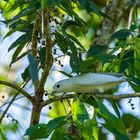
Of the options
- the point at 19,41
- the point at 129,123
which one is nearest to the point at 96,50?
the point at 19,41

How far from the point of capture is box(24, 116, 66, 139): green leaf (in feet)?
4.00

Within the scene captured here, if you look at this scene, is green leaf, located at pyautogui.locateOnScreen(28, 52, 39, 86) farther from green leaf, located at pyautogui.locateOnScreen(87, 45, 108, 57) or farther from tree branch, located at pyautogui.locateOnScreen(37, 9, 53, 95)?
green leaf, located at pyautogui.locateOnScreen(87, 45, 108, 57)

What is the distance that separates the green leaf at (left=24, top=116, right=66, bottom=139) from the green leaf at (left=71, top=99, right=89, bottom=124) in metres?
0.04

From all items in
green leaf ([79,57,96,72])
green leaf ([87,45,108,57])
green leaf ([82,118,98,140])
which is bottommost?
green leaf ([82,118,98,140])

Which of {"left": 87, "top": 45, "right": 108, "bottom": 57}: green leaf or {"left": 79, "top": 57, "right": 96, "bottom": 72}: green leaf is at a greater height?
{"left": 87, "top": 45, "right": 108, "bottom": 57}: green leaf

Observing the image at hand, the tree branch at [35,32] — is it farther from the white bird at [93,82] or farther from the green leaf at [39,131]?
the green leaf at [39,131]

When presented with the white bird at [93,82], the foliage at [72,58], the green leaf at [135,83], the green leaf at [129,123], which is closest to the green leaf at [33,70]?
the foliage at [72,58]

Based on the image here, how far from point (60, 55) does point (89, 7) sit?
0.20 meters

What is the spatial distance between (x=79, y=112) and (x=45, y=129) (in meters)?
0.11

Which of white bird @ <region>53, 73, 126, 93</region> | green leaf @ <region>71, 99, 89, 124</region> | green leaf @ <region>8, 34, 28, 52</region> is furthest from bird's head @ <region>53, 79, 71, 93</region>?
green leaf @ <region>8, 34, 28, 52</region>

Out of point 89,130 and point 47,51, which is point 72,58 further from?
point 89,130

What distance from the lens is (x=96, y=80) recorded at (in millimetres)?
1332

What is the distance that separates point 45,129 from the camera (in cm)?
127

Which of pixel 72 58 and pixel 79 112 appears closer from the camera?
pixel 79 112
